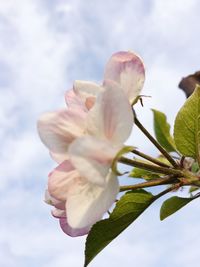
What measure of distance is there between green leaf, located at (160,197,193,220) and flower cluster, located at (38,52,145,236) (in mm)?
290

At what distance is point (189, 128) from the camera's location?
133cm

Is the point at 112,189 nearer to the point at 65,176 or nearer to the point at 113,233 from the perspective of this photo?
the point at 65,176

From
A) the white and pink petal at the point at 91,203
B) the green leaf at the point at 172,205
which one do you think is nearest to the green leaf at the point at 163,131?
the green leaf at the point at 172,205

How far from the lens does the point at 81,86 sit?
121 centimetres

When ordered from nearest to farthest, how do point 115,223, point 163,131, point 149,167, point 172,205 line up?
point 149,167, point 115,223, point 172,205, point 163,131

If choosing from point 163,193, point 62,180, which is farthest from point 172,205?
point 62,180

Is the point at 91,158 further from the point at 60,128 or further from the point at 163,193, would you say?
the point at 163,193

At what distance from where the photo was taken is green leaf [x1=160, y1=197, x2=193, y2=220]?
138cm

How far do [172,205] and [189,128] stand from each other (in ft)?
0.58

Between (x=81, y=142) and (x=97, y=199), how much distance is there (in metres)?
0.10

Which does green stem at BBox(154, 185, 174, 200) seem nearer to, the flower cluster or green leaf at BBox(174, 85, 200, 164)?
green leaf at BBox(174, 85, 200, 164)

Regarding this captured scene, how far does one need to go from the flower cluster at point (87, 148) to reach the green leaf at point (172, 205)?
290mm

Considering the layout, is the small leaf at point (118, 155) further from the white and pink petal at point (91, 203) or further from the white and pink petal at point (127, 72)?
the white and pink petal at point (127, 72)

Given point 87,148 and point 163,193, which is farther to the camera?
point 163,193
